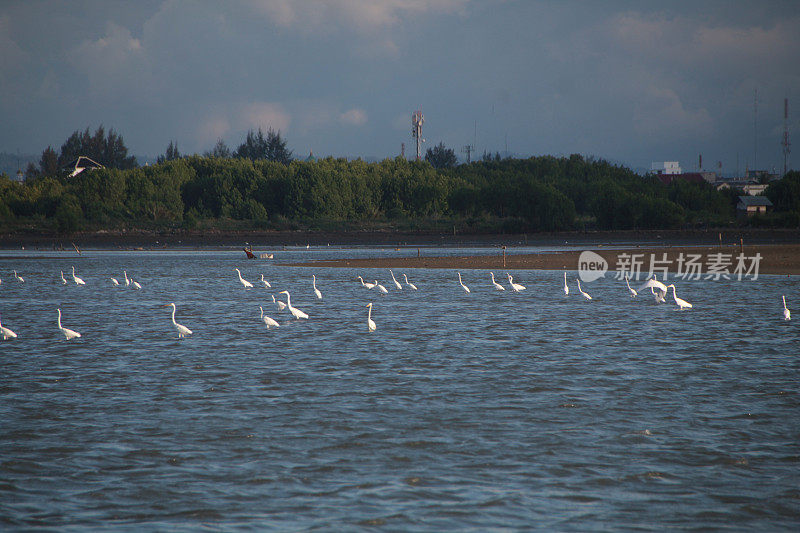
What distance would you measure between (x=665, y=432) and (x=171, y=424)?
6.68 metres

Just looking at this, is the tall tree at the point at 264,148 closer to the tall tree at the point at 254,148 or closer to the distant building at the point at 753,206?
the tall tree at the point at 254,148

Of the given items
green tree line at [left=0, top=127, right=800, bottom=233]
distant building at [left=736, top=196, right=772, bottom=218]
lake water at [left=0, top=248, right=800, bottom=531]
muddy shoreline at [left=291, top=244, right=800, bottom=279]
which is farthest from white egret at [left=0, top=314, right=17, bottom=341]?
distant building at [left=736, top=196, right=772, bottom=218]

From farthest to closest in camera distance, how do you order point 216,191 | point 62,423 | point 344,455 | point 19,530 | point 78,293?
point 216,191 < point 78,293 < point 62,423 < point 344,455 < point 19,530

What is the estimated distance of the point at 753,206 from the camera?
9644 centimetres

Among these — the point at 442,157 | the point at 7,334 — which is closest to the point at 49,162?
the point at 442,157

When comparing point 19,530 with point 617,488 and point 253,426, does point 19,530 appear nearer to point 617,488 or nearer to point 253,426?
point 253,426

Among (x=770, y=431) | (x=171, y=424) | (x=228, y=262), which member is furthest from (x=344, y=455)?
(x=228, y=262)

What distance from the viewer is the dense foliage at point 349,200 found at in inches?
3351

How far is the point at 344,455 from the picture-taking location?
31.7 feet

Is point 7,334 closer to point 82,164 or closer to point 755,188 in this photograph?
point 82,164

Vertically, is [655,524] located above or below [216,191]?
below

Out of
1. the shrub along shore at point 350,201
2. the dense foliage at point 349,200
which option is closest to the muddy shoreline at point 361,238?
the shrub along shore at point 350,201

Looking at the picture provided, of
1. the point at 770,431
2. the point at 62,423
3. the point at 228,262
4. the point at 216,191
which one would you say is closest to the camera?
the point at 770,431

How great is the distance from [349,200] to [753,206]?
48.8 metres
